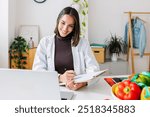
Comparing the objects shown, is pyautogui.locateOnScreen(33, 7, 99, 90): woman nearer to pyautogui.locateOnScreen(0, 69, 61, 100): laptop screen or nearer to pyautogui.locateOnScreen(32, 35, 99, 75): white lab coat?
pyautogui.locateOnScreen(32, 35, 99, 75): white lab coat

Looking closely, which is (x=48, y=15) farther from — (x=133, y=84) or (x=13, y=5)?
(x=133, y=84)

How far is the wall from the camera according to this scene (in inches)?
173

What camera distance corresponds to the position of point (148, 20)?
14.8 feet

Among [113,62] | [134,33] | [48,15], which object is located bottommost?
[113,62]

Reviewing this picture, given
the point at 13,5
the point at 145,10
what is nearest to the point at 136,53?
the point at 145,10

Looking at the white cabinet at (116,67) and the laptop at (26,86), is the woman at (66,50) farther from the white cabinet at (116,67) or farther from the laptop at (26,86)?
the white cabinet at (116,67)

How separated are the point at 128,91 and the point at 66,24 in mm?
908

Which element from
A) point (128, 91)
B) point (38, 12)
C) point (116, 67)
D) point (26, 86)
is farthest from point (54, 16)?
point (26, 86)

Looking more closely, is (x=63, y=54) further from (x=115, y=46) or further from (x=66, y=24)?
(x=115, y=46)

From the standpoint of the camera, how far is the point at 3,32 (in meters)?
3.77

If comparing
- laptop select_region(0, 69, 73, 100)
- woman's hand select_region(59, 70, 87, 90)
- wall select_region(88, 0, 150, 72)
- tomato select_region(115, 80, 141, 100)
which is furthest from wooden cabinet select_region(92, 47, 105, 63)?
laptop select_region(0, 69, 73, 100)

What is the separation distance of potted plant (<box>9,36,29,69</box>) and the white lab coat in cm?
182

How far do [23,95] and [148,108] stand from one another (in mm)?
444

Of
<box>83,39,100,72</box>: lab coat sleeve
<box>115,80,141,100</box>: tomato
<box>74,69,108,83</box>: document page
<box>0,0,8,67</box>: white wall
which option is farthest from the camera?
<box>0,0,8,67</box>: white wall
